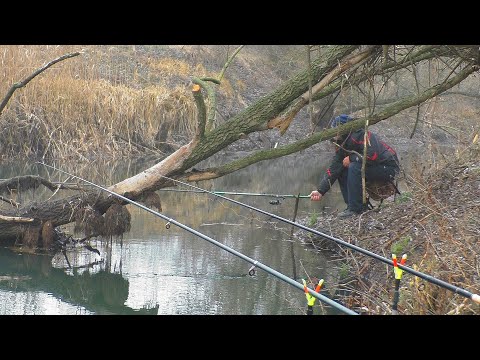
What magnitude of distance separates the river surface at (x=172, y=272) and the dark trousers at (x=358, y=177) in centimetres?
77

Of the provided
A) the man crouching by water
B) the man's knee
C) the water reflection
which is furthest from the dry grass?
the man's knee

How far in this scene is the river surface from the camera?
5.97m

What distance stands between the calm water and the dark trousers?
2.55 feet

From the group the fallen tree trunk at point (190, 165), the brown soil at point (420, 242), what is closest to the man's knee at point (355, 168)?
the brown soil at point (420, 242)

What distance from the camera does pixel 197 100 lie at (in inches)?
270

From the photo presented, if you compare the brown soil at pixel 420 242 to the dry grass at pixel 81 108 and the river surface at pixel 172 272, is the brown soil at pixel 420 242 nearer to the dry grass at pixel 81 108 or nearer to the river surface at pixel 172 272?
the river surface at pixel 172 272

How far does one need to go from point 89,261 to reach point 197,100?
202 cm

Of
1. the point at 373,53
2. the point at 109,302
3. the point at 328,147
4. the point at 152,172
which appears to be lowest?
the point at 109,302

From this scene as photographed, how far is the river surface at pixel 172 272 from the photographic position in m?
5.97

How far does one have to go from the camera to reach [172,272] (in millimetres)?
6984

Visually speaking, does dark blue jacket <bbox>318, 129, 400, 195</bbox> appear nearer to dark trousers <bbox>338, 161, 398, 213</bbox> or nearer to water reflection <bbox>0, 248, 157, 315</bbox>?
dark trousers <bbox>338, 161, 398, 213</bbox>

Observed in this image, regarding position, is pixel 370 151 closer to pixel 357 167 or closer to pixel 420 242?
pixel 357 167
